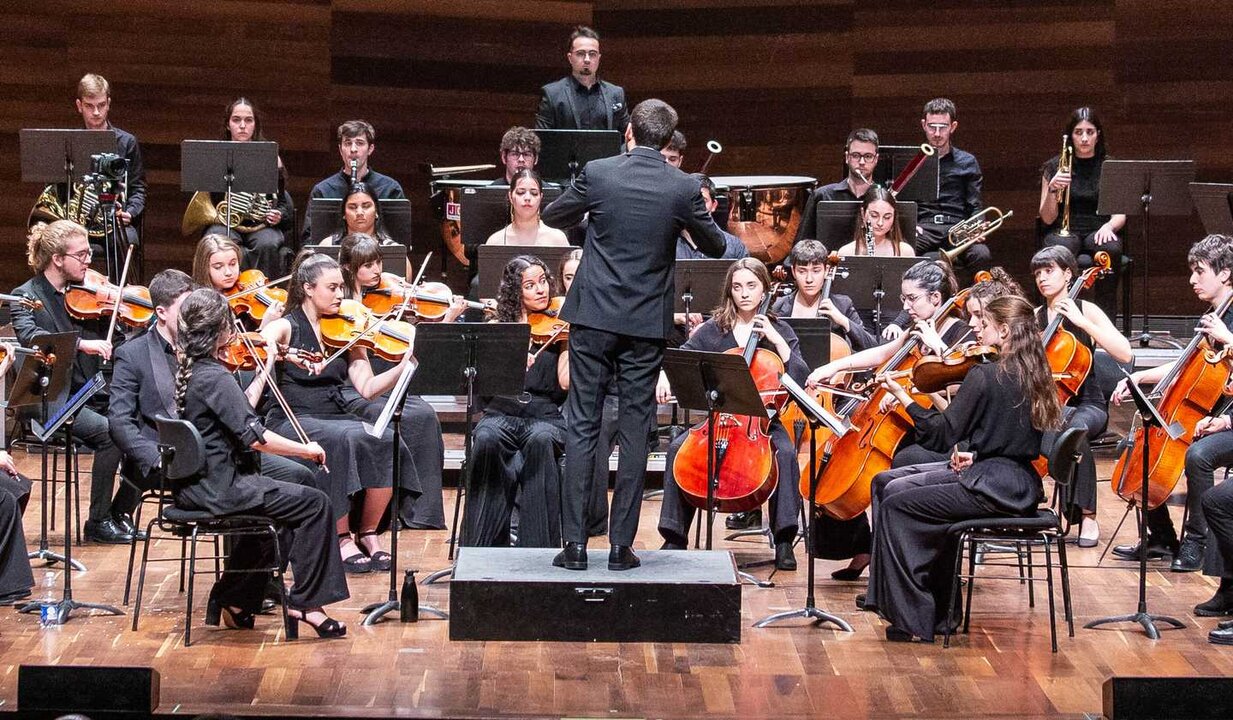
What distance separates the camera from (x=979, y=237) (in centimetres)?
814

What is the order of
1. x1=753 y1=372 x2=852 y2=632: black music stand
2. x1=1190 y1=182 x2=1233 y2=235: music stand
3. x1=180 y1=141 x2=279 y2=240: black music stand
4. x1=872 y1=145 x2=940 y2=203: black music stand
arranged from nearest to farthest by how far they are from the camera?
x1=753 y1=372 x2=852 y2=632: black music stand
x1=1190 y1=182 x2=1233 y2=235: music stand
x1=180 y1=141 x2=279 y2=240: black music stand
x1=872 y1=145 x2=940 y2=203: black music stand

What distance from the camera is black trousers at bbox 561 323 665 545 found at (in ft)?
15.8

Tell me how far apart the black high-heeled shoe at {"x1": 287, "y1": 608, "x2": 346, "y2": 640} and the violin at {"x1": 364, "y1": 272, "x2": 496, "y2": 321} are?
5.58 ft

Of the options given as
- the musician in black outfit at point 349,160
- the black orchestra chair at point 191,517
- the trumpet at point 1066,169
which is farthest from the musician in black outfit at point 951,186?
the black orchestra chair at point 191,517

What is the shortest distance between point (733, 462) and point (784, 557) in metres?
0.53

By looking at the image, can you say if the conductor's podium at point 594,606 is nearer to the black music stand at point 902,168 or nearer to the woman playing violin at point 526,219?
the woman playing violin at point 526,219

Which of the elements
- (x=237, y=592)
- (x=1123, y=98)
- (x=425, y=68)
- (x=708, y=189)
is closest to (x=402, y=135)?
(x=425, y=68)

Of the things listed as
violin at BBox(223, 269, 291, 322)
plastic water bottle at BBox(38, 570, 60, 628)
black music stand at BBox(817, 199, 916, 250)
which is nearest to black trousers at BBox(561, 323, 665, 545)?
plastic water bottle at BBox(38, 570, 60, 628)

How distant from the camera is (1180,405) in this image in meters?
5.66

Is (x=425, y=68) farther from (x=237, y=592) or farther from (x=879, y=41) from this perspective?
(x=237, y=592)

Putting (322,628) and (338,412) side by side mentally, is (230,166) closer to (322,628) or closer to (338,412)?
(338,412)

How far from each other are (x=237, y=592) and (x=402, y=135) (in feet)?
17.0

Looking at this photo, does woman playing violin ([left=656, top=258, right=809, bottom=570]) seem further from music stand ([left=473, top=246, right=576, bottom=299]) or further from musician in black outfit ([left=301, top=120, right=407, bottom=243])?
musician in black outfit ([left=301, top=120, right=407, bottom=243])

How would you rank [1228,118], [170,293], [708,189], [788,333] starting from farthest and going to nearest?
Result: [1228,118]
[708,189]
[788,333]
[170,293]
